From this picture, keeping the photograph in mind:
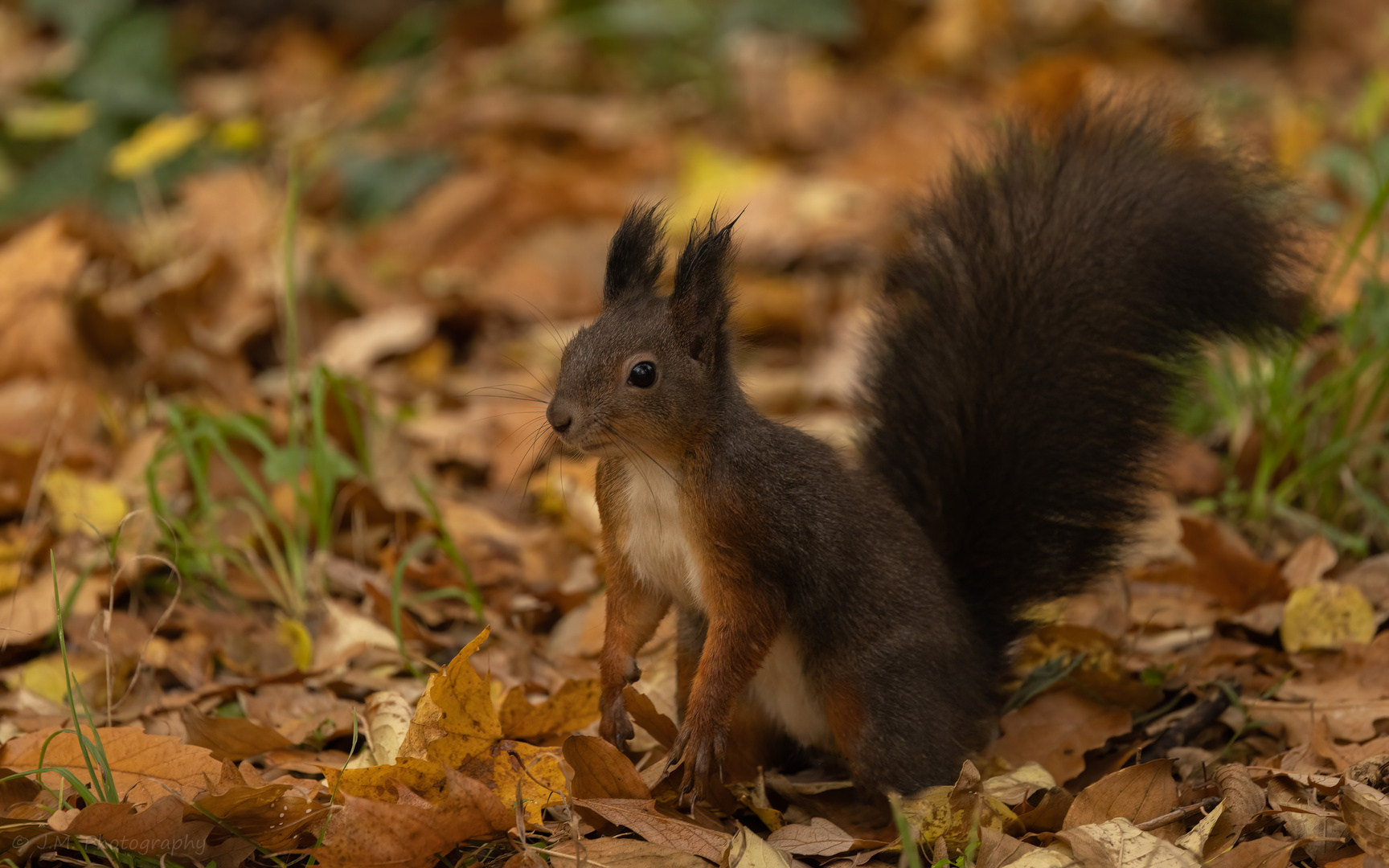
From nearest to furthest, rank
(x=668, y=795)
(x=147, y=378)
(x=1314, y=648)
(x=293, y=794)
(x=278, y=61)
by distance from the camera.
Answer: (x=293, y=794)
(x=668, y=795)
(x=1314, y=648)
(x=147, y=378)
(x=278, y=61)

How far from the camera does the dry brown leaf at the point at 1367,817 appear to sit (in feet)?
6.99

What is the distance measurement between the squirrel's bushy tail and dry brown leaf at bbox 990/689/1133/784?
7.1 inches

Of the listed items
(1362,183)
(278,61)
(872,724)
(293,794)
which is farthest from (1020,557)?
(278,61)

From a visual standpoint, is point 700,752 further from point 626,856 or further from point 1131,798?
point 1131,798

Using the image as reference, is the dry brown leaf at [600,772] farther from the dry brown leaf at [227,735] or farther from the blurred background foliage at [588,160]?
the blurred background foliage at [588,160]

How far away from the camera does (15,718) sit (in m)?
2.70

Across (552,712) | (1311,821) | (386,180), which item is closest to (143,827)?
(552,712)

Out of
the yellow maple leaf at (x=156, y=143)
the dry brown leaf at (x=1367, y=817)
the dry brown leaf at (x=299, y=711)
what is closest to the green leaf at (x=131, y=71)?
the yellow maple leaf at (x=156, y=143)

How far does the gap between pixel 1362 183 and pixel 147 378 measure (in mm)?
4344

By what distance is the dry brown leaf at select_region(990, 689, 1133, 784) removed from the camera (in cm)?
267

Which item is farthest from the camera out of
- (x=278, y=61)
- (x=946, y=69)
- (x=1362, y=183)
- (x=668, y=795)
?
(x=278, y=61)

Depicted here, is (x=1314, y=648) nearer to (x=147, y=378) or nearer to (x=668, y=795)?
(x=668, y=795)

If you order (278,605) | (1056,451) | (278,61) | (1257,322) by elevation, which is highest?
(278,61)

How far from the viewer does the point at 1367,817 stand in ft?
7.09
